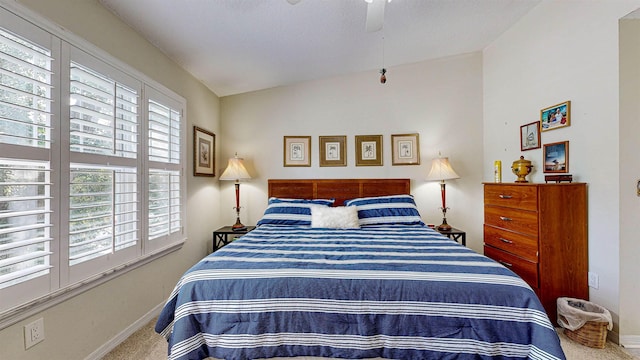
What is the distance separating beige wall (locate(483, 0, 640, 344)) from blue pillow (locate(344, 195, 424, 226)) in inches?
52.3

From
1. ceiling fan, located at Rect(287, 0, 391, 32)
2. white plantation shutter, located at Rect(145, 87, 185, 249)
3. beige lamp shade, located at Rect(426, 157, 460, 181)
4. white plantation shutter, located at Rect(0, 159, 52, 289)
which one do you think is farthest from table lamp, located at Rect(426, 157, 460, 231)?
white plantation shutter, located at Rect(0, 159, 52, 289)

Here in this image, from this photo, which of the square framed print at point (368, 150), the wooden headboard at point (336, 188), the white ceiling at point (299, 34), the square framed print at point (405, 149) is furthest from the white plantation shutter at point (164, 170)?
the square framed print at point (405, 149)

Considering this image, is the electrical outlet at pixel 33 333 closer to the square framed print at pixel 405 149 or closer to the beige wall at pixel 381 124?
the beige wall at pixel 381 124

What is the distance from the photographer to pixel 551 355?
3.94 feet

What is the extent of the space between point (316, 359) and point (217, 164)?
3.02m

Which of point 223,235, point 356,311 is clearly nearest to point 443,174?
point 356,311

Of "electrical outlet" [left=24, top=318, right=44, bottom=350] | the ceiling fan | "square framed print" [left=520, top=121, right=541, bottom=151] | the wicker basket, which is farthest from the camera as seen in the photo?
"square framed print" [left=520, top=121, right=541, bottom=151]

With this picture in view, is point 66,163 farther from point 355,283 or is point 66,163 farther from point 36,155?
point 355,283

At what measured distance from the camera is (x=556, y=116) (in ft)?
8.16

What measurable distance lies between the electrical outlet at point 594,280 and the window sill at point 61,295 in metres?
3.76

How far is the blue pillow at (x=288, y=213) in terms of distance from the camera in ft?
9.92

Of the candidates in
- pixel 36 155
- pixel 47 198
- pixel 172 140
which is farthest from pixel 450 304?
pixel 172 140

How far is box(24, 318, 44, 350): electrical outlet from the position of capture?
139 cm

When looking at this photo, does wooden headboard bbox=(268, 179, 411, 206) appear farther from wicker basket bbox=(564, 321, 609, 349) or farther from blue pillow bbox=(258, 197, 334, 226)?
wicker basket bbox=(564, 321, 609, 349)
